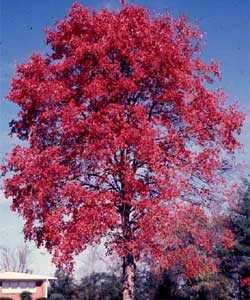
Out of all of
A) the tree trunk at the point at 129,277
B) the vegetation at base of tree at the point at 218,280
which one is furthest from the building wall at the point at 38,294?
the tree trunk at the point at 129,277

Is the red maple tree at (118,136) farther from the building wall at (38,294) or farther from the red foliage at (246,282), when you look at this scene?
the building wall at (38,294)

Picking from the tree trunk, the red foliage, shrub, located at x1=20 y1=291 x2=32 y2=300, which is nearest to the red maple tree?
the tree trunk

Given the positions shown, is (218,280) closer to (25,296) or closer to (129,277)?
(129,277)

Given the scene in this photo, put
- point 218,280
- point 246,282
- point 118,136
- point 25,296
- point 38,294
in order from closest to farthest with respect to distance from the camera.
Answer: point 118,136 → point 246,282 → point 218,280 → point 25,296 → point 38,294

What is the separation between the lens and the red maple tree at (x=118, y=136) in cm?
1792

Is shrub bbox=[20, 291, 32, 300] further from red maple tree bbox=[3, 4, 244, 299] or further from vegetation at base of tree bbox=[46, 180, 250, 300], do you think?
red maple tree bbox=[3, 4, 244, 299]

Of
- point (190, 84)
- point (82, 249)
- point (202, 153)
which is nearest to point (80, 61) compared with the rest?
point (190, 84)

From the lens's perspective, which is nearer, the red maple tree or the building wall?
the red maple tree

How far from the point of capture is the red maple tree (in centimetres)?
1792

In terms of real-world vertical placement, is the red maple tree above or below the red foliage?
above

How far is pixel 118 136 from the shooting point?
59.7ft

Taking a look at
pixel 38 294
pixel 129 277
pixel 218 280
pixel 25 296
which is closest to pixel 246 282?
pixel 218 280

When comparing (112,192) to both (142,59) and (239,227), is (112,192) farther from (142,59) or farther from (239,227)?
(239,227)

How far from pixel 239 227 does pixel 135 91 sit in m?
21.4
